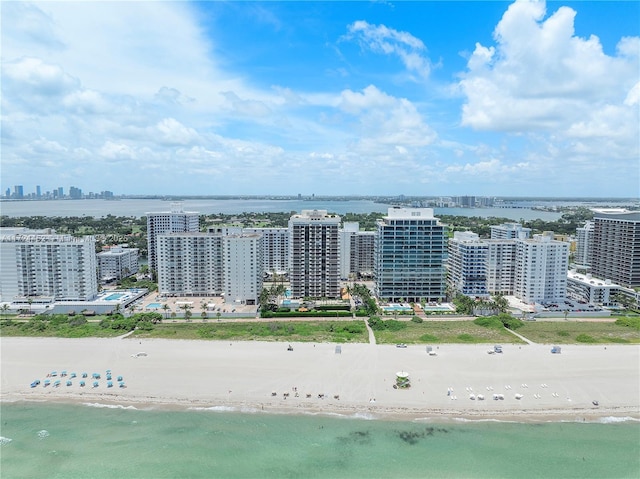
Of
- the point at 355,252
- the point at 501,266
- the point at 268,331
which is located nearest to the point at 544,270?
the point at 501,266

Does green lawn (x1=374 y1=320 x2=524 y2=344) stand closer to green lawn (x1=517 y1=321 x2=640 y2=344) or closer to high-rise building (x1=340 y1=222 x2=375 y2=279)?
green lawn (x1=517 y1=321 x2=640 y2=344)

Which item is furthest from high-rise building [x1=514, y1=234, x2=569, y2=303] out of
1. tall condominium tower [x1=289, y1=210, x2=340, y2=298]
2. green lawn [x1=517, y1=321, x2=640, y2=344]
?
tall condominium tower [x1=289, y1=210, x2=340, y2=298]

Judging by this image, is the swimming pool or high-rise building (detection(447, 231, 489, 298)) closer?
the swimming pool

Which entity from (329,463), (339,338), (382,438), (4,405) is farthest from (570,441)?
(4,405)

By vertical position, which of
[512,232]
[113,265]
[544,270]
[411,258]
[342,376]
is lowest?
[342,376]

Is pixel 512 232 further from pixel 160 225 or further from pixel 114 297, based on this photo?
pixel 114 297
